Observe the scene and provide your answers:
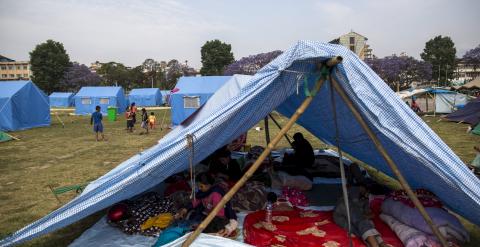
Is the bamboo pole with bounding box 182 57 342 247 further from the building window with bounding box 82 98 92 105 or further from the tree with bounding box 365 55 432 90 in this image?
the tree with bounding box 365 55 432 90

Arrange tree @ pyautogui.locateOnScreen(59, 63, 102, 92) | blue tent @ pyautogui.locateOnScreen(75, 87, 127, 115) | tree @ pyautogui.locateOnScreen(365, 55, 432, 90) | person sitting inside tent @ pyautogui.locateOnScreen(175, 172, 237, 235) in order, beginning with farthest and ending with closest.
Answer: tree @ pyautogui.locateOnScreen(59, 63, 102, 92) → tree @ pyautogui.locateOnScreen(365, 55, 432, 90) → blue tent @ pyautogui.locateOnScreen(75, 87, 127, 115) → person sitting inside tent @ pyautogui.locateOnScreen(175, 172, 237, 235)

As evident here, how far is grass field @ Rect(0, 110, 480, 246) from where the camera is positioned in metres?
5.67

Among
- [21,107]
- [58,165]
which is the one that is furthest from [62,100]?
[58,165]

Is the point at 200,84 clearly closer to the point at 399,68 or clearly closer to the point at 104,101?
the point at 104,101

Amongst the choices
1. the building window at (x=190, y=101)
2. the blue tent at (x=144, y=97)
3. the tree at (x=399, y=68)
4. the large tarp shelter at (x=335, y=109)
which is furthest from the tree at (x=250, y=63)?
the large tarp shelter at (x=335, y=109)

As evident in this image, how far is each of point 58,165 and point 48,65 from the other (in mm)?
58006

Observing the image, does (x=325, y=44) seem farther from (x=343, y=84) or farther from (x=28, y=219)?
(x=28, y=219)

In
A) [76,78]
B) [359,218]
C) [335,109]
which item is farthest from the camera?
[76,78]

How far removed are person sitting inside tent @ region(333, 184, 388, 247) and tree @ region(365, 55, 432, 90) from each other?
177 feet

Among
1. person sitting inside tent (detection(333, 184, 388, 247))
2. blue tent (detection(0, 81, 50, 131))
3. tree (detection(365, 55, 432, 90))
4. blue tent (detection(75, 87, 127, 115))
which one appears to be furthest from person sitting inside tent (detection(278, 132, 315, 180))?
tree (detection(365, 55, 432, 90))

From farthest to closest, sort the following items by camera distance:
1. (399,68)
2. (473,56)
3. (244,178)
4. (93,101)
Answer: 1. (399,68)
2. (473,56)
3. (93,101)
4. (244,178)

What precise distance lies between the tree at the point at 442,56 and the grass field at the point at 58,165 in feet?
168

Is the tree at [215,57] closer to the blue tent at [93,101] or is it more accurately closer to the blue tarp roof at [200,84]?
the blue tent at [93,101]

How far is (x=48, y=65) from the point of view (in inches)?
2334
